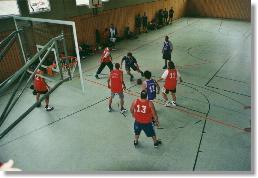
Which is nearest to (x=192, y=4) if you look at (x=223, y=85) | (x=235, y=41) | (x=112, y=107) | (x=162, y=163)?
(x=235, y=41)

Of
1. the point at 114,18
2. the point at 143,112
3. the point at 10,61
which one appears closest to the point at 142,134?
the point at 143,112

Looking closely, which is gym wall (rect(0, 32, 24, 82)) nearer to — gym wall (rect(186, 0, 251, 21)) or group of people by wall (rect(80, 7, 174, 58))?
group of people by wall (rect(80, 7, 174, 58))

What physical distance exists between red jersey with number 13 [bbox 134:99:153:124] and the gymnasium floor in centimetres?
120

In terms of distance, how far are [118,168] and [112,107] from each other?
3.72 metres

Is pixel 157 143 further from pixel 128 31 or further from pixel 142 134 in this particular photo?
pixel 128 31

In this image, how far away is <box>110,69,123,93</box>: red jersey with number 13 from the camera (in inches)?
380

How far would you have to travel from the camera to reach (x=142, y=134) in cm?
901

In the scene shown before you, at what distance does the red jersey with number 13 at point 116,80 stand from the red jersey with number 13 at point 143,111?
2424 millimetres

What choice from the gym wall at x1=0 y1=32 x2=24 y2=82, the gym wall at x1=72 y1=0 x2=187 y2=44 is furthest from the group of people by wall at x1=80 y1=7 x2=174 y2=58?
the gym wall at x1=0 y1=32 x2=24 y2=82

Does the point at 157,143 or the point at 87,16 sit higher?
the point at 87,16

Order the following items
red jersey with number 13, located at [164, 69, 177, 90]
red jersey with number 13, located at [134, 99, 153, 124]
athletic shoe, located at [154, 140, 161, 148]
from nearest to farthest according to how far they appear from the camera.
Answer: red jersey with number 13, located at [134, 99, 153, 124] < athletic shoe, located at [154, 140, 161, 148] < red jersey with number 13, located at [164, 69, 177, 90]

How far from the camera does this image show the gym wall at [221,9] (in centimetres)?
2726

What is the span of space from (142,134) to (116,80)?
2235 millimetres

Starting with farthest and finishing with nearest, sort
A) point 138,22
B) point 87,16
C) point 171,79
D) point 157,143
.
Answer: point 138,22, point 87,16, point 171,79, point 157,143
